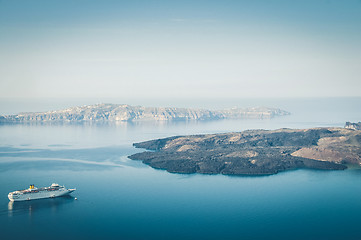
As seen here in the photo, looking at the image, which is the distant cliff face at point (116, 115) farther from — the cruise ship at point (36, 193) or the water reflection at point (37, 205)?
the water reflection at point (37, 205)

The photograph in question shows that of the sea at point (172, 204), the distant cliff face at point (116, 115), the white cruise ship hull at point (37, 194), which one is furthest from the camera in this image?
the distant cliff face at point (116, 115)

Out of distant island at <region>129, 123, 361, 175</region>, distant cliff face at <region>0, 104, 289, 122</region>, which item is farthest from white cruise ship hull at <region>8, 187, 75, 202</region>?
distant cliff face at <region>0, 104, 289, 122</region>

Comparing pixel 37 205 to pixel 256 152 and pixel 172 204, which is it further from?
pixel 256 152

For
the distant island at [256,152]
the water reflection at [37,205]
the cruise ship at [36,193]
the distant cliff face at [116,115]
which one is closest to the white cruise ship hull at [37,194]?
the cruise ship at [36,193]

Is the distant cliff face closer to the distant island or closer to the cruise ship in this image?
the distant island

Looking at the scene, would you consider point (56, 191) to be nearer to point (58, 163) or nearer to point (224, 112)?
point (58, 163)

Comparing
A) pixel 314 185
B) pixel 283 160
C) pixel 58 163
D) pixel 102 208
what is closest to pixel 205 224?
pixel 102 208
